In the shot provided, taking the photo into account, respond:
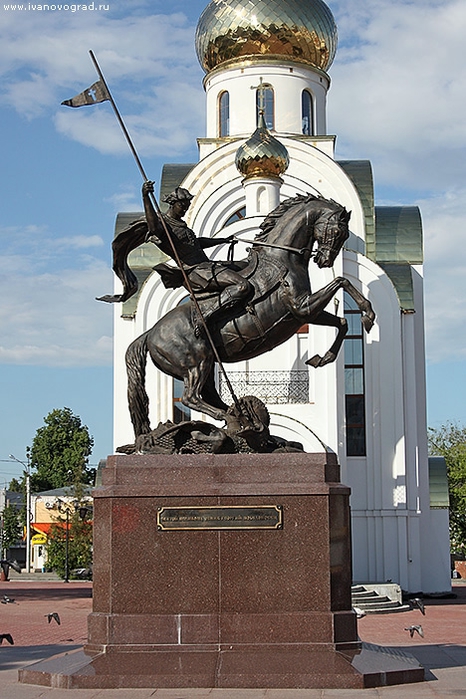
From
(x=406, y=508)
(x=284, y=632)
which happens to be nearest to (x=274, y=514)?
(x=284, y=632)

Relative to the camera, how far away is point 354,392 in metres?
24.1

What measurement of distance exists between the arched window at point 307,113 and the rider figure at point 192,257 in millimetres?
19968

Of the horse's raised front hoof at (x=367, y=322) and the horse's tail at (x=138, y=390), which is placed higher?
the horse's raised front hoof at (x=367, y=322)

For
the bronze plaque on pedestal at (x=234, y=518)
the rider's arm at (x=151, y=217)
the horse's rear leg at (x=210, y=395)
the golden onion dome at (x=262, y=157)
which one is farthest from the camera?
the golden onion dome at (x=262, y=157)

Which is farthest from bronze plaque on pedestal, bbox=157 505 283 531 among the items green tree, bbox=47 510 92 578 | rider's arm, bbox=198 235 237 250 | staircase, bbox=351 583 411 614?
green tree, bbox=47 510 92 578

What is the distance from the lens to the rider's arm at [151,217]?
927cm

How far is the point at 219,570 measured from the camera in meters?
8.38

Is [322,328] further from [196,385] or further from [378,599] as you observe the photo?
[196,385]

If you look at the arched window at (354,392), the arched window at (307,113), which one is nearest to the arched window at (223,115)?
the arched window at (307,113)

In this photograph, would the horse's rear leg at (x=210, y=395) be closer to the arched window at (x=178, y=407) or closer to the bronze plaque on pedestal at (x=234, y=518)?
the bronze plaque on pedestal at (x=234, y=518)

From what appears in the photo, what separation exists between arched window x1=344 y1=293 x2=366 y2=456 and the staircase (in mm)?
3561

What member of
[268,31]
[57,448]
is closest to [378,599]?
[268,31]

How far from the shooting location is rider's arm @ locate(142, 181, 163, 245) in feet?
30.4

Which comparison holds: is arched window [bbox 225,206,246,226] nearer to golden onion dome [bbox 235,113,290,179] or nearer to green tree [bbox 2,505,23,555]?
golden onion dome [bbox 235,113,290,179]
